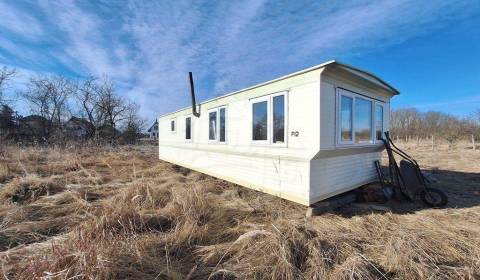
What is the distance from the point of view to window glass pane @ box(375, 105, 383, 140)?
6.50 meters

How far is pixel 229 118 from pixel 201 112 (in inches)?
75.9

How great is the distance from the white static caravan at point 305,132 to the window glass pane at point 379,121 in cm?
3


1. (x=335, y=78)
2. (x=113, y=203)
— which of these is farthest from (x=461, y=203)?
(x=113, y=203)

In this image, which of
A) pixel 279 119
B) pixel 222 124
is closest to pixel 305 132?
pixel 279 119

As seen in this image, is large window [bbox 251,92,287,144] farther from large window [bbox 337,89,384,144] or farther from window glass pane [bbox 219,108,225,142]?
window glass pane [bbox 219,108,225,142]

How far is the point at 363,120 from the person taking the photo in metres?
5.95

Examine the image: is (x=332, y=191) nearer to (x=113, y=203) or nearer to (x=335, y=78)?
(x=335, y=78)

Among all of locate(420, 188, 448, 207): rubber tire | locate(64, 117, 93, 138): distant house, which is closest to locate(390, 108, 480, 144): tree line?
locate(420, 188, 448, 207): rubber tire

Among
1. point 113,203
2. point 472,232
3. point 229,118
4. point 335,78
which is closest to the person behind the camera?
point 472,232

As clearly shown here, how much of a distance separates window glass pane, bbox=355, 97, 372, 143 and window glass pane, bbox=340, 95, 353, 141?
0.31m

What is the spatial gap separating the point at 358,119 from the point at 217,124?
3.90 m

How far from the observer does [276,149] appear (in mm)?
5391

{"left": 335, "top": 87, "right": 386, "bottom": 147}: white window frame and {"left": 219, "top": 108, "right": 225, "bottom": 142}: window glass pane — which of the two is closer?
{"left": 335, "top": 87, "right": 386, "bottom": 147}: white window frame

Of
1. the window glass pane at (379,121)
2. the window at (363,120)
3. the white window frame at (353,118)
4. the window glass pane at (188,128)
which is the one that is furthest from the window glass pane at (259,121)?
the window glass pane at (188,128)
